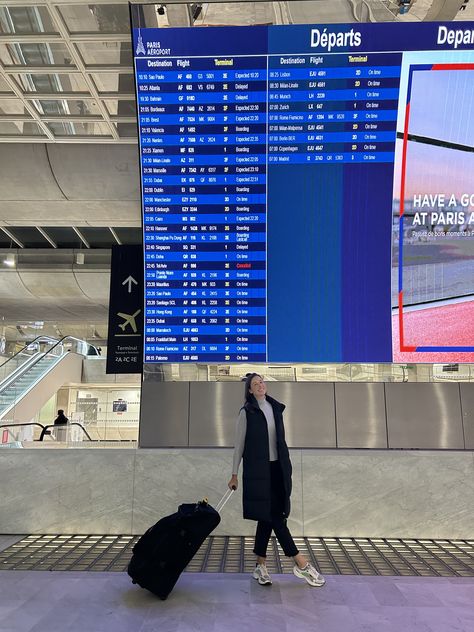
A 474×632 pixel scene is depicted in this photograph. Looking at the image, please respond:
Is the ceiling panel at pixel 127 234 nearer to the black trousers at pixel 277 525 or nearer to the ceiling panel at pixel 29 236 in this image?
the ceiling panel at pixel 29 236

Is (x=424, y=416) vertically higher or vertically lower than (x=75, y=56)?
lower

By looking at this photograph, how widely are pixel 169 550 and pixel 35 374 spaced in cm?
1419

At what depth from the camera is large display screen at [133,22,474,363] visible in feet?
17.6

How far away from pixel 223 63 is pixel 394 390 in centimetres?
418

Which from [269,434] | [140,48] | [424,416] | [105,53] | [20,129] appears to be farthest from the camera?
[20,129]

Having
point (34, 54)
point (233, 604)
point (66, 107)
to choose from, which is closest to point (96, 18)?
point (34, 54)

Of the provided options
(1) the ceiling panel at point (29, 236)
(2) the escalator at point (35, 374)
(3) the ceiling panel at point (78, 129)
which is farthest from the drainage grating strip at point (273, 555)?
(1) the ceiling panel at point (29, 236)

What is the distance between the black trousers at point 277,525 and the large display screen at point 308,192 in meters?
1.86

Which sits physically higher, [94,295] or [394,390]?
[94,295]

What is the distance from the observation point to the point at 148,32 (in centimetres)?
543

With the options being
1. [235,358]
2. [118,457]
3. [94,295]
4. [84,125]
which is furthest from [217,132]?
[94,295]

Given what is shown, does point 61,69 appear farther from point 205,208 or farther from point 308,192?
point 308,192

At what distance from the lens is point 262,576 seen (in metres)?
3.82

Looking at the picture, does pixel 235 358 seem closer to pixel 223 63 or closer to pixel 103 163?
pixel 223 63
